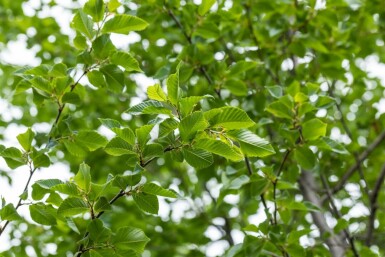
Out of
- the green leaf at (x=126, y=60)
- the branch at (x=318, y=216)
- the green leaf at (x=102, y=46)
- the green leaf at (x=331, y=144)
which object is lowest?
the branch at (x=318, y=216)

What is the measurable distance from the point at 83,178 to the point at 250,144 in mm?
390

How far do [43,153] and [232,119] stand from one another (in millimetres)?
547

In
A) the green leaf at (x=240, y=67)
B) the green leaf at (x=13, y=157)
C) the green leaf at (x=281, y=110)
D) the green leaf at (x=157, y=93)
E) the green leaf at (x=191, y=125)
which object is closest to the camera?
the green leaf at (x=191, y=125)

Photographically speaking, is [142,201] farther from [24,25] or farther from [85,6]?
[24,25]

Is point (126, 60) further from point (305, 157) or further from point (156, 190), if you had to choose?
point (305, 157)

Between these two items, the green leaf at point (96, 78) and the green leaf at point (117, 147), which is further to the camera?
the green leaf at point (96, 78)

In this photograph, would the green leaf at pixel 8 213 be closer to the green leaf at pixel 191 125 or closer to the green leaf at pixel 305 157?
the green leaf at pixel 191 125

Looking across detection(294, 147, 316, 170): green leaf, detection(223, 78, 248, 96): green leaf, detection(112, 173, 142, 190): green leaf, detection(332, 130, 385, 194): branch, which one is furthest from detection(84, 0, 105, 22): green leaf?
detection(332, 130, 385, 194): branch

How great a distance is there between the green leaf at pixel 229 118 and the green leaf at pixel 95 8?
48cm

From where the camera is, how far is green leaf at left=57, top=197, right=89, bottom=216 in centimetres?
112

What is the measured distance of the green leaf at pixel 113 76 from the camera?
1.36 meters

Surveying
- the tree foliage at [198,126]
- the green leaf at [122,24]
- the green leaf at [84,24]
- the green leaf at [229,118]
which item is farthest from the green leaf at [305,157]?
the green leaf at [84,24]

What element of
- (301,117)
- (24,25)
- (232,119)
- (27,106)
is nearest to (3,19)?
(24,25)

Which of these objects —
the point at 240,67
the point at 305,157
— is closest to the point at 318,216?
the point at 305,157
